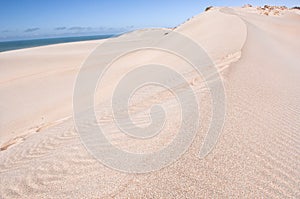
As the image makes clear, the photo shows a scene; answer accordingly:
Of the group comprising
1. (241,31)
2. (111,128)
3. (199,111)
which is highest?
(241,31)

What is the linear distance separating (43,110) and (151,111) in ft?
17.4

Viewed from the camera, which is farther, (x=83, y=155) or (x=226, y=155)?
(x=83, y=155)

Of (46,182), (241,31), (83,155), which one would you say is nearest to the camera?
(46,182)

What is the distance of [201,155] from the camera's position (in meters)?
2.48

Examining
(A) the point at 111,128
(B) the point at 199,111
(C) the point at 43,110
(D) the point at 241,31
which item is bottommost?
(C) the point at 43,110

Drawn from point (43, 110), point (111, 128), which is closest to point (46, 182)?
point (111, 128)

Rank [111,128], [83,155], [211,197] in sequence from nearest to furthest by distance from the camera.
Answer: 1. [211,197]
2. [83,155]
3. [111,128]

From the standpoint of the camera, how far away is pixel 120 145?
118 inches

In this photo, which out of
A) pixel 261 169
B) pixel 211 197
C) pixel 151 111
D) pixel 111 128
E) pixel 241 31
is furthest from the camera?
pixel 241 31

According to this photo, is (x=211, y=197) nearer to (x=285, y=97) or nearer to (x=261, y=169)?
(x=261, y=169)

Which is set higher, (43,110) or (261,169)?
(261,169)

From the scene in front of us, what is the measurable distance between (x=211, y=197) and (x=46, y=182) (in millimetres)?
1558

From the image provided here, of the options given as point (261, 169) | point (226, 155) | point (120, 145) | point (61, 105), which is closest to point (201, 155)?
point (226, 155)

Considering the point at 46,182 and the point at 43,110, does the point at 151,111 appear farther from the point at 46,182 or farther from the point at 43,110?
the point at 43,110
